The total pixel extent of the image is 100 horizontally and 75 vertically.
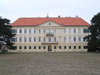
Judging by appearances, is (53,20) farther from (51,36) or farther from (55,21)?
(51,36)

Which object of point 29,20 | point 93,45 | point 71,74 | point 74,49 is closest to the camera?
point 71,74

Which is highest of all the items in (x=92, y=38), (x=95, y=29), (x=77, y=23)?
(x=77, y=23)

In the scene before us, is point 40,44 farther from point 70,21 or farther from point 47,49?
point 70,21

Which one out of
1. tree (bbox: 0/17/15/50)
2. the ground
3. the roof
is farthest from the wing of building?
the ground

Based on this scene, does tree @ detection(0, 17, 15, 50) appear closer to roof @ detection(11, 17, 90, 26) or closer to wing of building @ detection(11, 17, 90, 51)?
wing of building @ detection(11, 17, 90, 51)

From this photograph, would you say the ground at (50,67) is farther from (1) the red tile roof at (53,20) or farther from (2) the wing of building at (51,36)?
(1) the red tile roof at (53,20)

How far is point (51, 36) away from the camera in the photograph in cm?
5150

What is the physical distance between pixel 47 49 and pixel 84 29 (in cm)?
1567

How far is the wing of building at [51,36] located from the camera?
51094 mm

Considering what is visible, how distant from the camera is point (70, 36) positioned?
169 ft

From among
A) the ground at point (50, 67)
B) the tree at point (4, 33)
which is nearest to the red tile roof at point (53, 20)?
the tree at point (4, 33)

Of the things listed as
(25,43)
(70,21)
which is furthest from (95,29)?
(25,43)

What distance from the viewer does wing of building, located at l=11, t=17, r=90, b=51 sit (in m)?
51.1

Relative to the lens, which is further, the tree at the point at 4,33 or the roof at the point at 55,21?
the roof at the point at 55,21
